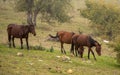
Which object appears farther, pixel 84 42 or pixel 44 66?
pixel 84 42

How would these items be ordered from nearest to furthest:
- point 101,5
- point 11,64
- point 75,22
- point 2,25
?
point 11,64 → point 2,25 → point 101,5 → point 75,22

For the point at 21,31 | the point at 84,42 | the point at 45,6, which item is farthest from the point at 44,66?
the point at 45,6

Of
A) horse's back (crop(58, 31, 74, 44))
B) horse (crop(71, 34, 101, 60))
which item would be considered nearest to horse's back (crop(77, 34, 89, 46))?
horse (crop(71, 34, 101, 60))

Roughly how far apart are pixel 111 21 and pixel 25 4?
13.5m

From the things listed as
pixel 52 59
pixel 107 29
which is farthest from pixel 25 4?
pixel 52 59

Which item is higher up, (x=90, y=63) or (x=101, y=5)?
(x=101, y=5)

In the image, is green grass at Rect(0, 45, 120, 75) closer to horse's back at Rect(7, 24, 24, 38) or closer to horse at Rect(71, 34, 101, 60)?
horse at Rect(71, 34, 101, 60)

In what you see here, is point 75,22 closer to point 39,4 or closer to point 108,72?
point 39,4

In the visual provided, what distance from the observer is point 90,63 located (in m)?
20.1

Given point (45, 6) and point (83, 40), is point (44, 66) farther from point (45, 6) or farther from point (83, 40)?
point (45, 6)

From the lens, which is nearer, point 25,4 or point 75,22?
point 25,4

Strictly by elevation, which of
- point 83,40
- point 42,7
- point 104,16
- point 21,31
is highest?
point 42,7

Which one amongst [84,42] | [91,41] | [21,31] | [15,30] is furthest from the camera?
[15,30]

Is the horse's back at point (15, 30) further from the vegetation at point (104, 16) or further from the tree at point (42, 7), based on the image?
the vegetation at point (104, 16)
